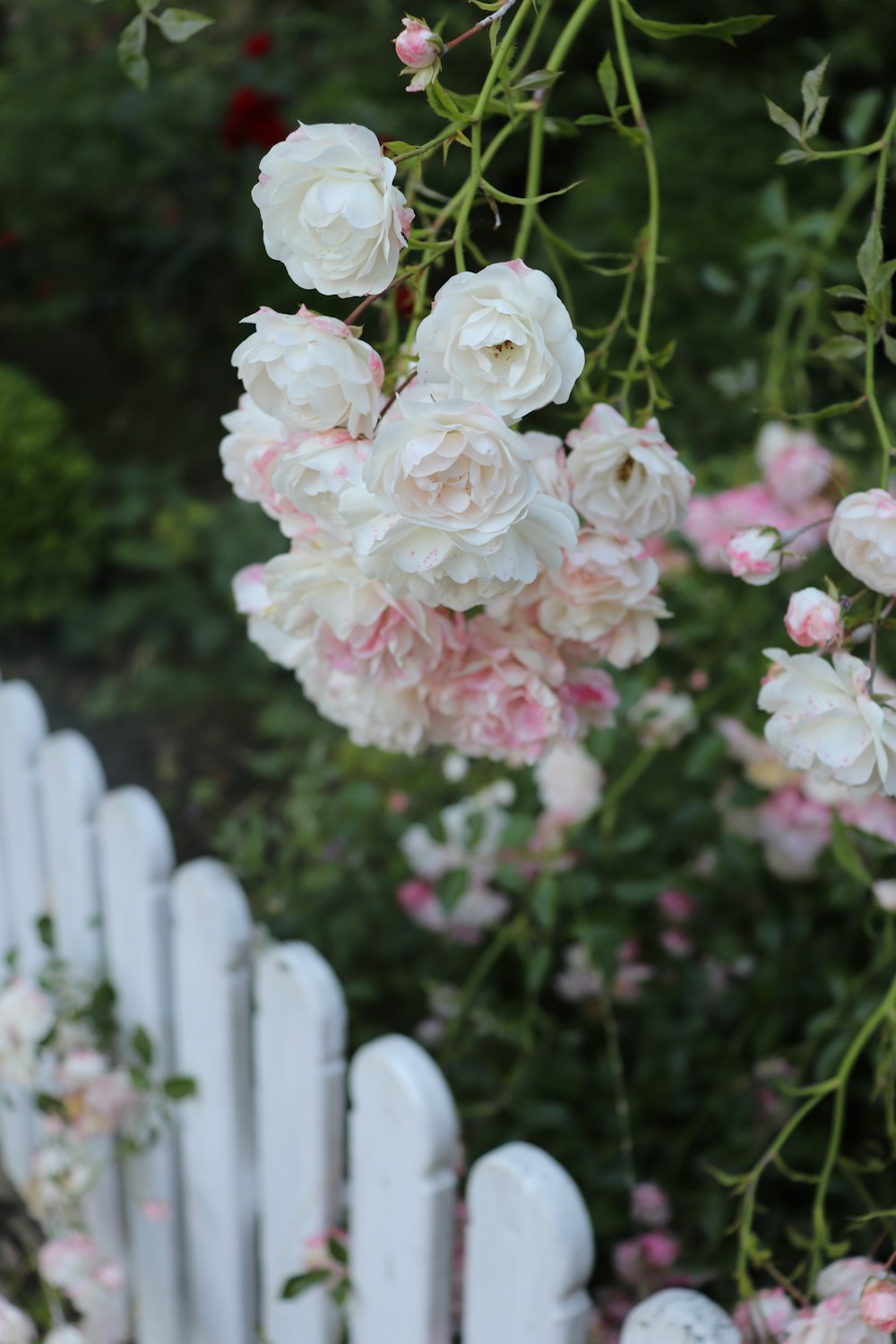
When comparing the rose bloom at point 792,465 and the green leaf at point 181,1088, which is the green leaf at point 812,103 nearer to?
the rose bloom at point 792,465

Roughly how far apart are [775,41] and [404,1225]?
3174mm

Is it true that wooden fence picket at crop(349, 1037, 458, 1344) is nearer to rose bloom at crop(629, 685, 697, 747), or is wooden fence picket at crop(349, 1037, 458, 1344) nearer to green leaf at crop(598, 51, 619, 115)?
rose bloom at crop(629, 685, 697, 747)

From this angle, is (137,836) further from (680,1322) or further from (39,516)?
(39,516)

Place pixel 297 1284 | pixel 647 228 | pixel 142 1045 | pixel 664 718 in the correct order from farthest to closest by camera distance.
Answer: pixel 664 718 → pixel 142 1045 → pixel 297 1284 → pixel 647 228

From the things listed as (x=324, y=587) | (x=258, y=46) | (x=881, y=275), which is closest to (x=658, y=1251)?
(x=324, y=587)

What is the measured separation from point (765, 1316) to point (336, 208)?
26.9 inches

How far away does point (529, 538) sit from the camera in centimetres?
56

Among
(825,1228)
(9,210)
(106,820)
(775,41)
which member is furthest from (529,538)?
(9,210)

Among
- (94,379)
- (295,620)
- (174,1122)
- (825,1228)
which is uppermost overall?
(295,620)

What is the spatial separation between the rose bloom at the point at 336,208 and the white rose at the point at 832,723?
10.1 inches

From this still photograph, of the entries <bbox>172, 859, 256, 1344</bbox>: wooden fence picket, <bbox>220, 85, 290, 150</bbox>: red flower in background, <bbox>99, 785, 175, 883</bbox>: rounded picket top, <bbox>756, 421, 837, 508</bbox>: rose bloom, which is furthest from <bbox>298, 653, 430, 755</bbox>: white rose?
<bbox>220, 85, 290, 150</bbox>: red flower in background

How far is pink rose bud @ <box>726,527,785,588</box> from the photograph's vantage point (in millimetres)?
659

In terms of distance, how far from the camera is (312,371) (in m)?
0.55

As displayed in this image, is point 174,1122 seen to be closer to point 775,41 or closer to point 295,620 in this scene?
point 295,620
